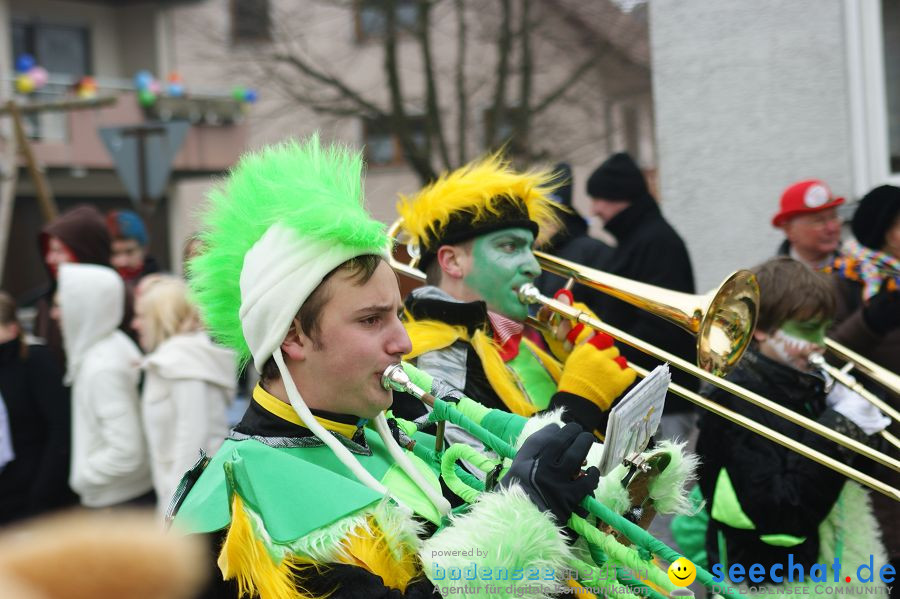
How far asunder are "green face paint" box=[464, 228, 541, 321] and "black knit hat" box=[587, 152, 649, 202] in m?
2.01

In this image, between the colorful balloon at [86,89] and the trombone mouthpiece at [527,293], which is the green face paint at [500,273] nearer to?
the trombone mouthpiece at [527,293]

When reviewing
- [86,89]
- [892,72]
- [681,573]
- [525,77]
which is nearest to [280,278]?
[681,573]

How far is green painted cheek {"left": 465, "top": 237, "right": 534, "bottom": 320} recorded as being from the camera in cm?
311

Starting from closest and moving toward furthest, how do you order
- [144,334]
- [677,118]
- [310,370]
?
[310,370]
[144,334]
[677,118]

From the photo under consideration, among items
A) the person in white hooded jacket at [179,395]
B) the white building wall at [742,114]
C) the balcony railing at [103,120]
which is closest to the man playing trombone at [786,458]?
the person in white hooded jacket at [179,395]

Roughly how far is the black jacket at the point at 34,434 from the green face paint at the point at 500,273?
2.27 m

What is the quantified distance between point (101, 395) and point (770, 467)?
272 cm

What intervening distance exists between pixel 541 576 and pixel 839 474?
4.90 feet

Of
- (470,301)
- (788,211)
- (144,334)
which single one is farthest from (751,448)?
(144,334)

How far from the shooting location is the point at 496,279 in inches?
A: 123

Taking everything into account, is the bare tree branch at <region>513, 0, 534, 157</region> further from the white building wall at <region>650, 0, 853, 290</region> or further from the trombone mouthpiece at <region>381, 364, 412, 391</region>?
the trombone mouthpiece at <region>381, 364, 412, 391</region>

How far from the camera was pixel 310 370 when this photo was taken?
203 cm

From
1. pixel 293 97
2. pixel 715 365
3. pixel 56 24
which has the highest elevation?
pixel 56 24

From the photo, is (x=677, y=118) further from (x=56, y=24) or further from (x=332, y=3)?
(x=56, y=24)
